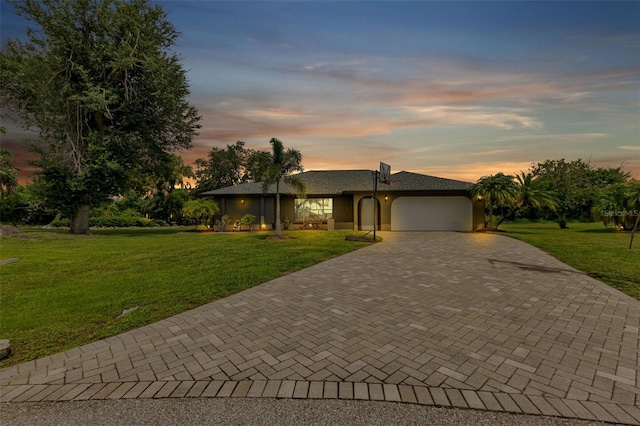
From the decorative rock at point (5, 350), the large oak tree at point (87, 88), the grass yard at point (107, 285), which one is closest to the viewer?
the decorative rock at point (5, 350)

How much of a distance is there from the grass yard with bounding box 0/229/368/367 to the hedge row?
58.1 ft

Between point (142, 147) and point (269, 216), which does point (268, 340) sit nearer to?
point (269, 216)

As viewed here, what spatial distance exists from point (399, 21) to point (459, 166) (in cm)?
2286

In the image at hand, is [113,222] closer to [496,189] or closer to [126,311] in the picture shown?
[126,311]

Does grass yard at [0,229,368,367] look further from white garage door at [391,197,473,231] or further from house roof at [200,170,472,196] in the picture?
white garage door at [391,197,473,231]

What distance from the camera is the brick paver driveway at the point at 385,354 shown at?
2277 mm

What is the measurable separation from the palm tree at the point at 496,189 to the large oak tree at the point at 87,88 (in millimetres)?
21249

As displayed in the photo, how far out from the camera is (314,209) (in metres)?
21.8

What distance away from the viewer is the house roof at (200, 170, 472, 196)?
63.3 feet

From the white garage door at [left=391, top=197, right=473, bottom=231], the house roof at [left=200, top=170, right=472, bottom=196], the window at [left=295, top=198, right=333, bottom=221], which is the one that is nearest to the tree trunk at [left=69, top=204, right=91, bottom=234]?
the house roof at [left=200, top=170, right=472, bottom=196]

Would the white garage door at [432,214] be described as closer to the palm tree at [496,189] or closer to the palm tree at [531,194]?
the palm tree at [496,189]

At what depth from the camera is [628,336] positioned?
3.31 m

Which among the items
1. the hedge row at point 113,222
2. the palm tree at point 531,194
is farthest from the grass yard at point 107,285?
the hedge row at point 113,222

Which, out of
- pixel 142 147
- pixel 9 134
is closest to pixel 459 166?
pixel 142 147
